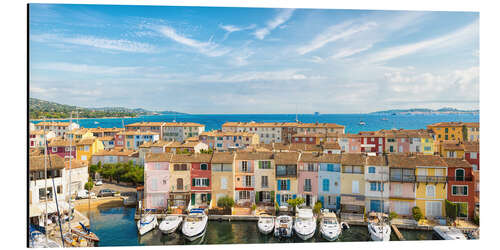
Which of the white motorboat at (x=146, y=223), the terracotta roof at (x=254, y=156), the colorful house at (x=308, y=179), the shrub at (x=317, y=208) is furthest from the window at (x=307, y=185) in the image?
the white motorboat at (x=146, y=223)

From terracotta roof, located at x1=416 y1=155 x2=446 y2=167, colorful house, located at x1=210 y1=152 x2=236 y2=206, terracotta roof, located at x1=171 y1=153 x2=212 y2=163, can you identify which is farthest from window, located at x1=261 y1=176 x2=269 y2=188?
terracotta roof, located at x1=416 y1=155 x2=446 y2=167

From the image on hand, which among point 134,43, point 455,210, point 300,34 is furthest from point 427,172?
point 134,43

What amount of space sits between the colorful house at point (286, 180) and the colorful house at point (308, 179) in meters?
0.13

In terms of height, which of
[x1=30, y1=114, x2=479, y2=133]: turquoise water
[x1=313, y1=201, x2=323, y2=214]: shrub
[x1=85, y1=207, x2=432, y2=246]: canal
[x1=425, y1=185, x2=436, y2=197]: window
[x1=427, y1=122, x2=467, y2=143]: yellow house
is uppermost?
[x1=30, y1=114, x2=479, y2=133]: turquoise water

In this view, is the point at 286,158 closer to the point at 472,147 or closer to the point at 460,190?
the point at 460,190

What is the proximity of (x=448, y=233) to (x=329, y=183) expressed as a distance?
2793 millimetres

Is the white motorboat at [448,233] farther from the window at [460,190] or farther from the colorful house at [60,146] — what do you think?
the colorful house at [60,146]

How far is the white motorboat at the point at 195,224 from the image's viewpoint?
7.97m

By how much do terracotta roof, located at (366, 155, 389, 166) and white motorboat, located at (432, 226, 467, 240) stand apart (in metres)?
1.81

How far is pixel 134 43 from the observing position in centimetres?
897

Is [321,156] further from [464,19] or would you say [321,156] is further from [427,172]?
[464,19]

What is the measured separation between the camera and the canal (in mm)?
7906

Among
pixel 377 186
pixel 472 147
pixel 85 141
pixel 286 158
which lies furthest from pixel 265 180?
pixel 85 141

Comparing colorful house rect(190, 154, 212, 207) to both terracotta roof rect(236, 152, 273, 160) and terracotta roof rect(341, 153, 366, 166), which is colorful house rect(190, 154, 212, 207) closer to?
terracotta roof rect(236, 152, 273, 160)
